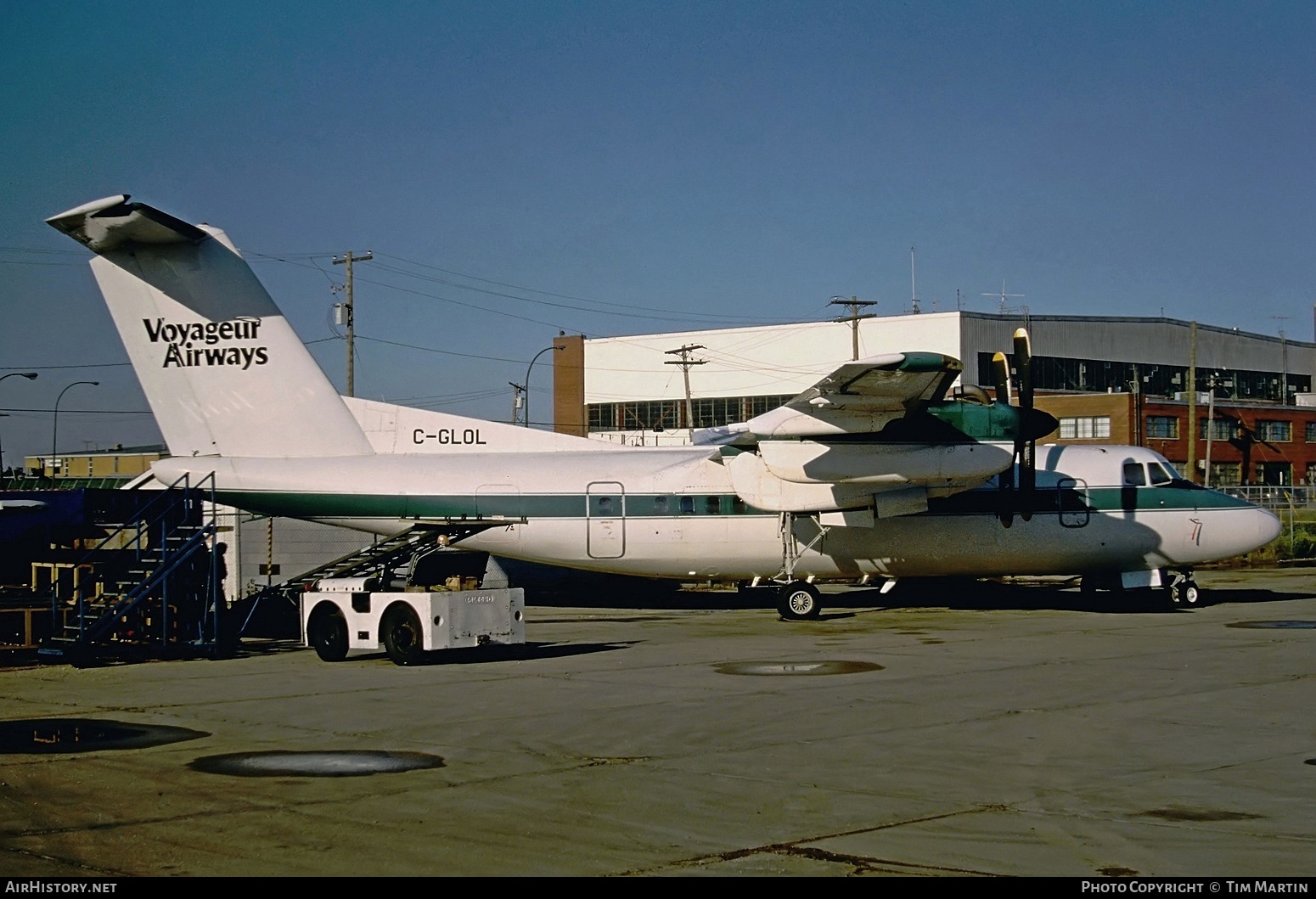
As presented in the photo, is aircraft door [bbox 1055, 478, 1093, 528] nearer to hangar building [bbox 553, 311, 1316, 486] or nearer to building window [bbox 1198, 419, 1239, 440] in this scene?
hangar building [bbox 553, 311, 1316, 486]

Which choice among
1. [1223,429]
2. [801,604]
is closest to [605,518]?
[801,604]

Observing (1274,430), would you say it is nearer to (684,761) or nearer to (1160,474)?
(1160,474)

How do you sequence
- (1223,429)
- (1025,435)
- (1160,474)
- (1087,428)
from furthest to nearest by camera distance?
(1223,429)
(1087,428)
(1160,474)
(1025,435)

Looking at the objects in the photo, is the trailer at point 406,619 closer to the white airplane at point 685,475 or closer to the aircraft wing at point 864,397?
the white airplane at point 685,475

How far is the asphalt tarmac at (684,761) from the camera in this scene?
8070 mm

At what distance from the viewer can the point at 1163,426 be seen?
7188 cm

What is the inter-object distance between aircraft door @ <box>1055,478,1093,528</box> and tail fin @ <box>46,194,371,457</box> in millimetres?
15371

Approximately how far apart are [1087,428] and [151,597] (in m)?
56.1

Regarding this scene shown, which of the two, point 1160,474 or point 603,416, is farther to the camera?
point 603,416

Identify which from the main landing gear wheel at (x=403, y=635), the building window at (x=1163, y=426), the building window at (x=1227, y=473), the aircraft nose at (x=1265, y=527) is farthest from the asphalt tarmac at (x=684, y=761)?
the building window at (x=1227, y=473)

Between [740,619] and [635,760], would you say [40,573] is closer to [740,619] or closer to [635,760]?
[740,619]

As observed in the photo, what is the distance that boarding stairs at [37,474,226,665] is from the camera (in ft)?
67.3

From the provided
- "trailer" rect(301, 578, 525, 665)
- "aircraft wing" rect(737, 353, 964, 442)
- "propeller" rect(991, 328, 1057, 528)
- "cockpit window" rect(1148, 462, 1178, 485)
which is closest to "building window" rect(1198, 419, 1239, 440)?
"cockpit window" rect(1148, 462, 1178, 485)
